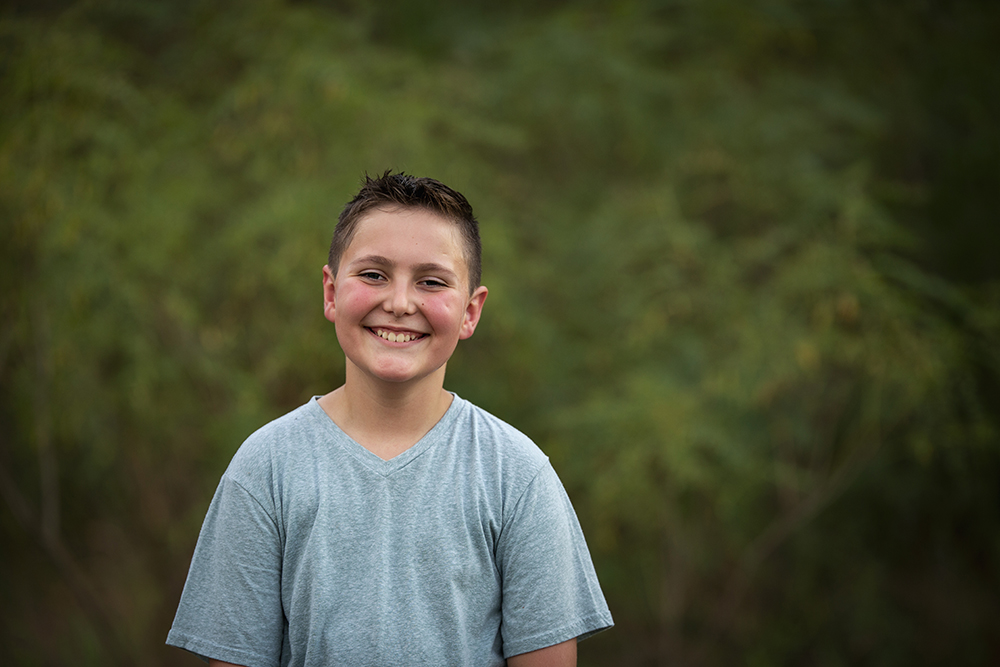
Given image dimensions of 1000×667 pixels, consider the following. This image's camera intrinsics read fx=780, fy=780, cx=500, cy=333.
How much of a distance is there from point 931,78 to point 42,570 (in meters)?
4.27

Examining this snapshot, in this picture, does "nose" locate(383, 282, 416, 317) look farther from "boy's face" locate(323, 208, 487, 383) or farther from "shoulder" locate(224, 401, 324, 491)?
"shoulder" locate(224, 401, 324, 491)

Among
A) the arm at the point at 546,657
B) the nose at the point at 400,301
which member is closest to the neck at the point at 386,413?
the nose at the point at 400,301

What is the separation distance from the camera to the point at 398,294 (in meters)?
1.15

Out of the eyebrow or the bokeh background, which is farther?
the bokeh background

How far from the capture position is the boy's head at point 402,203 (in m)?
1.18

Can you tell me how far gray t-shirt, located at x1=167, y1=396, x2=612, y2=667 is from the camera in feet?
3.69

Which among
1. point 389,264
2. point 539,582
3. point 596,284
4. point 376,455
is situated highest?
point 596,284

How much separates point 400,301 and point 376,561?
1.25 ft

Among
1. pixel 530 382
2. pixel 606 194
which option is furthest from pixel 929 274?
pixel 530 382

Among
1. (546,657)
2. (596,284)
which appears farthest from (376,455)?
(596,284)

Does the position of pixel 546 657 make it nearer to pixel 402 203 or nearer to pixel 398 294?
pixel 398 294

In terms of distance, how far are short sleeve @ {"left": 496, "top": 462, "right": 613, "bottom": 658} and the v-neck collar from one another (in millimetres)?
166

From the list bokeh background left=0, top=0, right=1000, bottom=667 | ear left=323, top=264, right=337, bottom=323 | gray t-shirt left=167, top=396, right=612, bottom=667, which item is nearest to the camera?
gray t-shirt left=167, top=396, right=612, bottom=667

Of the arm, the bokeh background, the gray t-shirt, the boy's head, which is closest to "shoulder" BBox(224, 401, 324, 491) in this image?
the gray t-shirt
